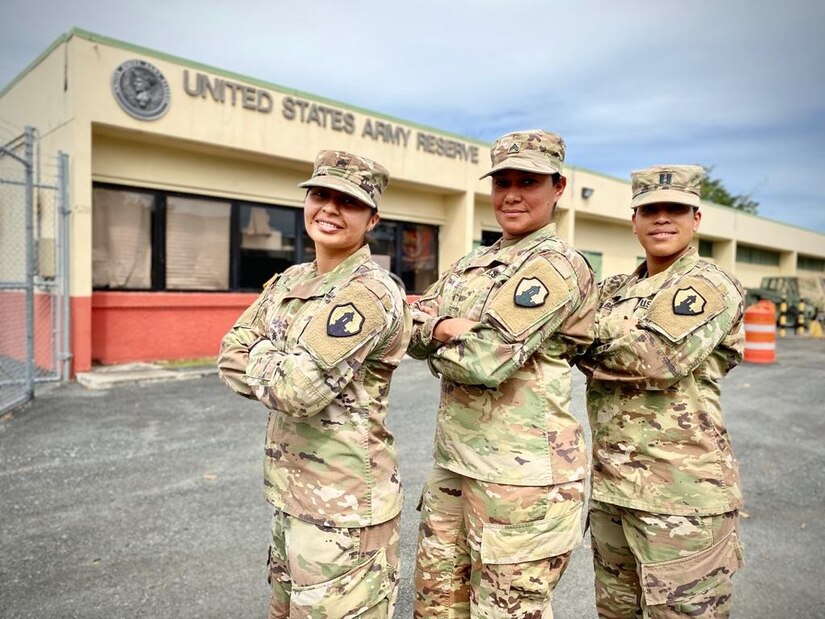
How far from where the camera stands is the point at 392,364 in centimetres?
196

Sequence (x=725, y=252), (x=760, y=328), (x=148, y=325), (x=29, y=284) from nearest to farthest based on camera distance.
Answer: (x=29, y=284)
(x=148, y=325)
(x=760, y=328)
(x=725, y=252)

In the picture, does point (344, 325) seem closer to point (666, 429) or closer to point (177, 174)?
point (666, 429)

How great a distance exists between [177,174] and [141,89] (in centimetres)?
143

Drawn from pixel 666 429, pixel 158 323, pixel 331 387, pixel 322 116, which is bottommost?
pixel 158 323

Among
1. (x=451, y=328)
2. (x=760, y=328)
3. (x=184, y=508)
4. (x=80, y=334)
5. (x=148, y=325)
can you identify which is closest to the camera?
(x=451, y=328)

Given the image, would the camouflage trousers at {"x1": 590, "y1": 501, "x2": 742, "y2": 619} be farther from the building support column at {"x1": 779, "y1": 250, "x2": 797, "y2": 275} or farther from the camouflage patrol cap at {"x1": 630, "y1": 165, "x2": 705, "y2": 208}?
→ the building support column at {"x1": 779, "y1": 250, "x2": 797, "y2": 275}

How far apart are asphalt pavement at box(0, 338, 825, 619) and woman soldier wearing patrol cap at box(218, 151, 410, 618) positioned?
1060 mm

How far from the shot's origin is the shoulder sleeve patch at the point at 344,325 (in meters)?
1.73

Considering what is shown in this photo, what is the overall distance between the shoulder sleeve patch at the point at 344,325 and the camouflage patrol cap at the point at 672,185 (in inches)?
50.5

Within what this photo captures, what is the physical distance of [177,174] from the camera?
932 cm

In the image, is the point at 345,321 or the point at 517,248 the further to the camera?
the point at 517,248

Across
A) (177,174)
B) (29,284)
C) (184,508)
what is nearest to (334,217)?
(184,508)

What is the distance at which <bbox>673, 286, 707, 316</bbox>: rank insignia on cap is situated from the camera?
7.11 ft

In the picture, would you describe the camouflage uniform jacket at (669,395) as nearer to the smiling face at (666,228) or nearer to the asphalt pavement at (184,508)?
the smiling face at (666,228)
